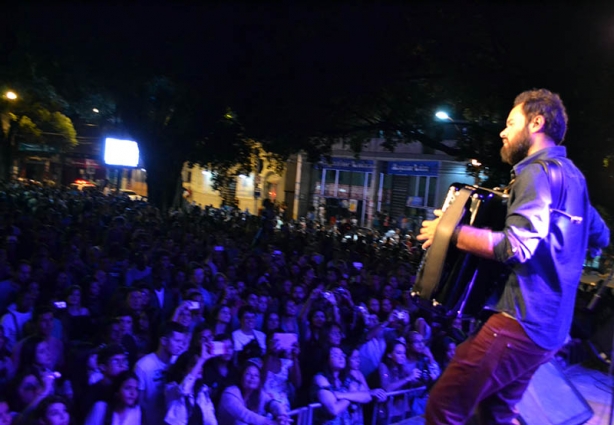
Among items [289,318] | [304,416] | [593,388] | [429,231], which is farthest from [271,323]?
[429,231]

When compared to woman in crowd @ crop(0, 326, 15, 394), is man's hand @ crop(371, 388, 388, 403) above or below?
below

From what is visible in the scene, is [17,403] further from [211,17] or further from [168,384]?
[211,17]

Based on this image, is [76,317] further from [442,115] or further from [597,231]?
[442,115]

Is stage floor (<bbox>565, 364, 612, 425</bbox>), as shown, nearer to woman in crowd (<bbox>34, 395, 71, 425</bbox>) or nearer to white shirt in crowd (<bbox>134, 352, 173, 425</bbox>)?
white shirt in crowd (<bbox>134, 352, 173, 425</bbox>)

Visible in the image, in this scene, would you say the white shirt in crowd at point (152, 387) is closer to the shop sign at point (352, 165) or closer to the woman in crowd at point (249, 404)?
the woman in crowd at point (249, 404)

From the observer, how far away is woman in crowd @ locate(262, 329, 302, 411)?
449cm

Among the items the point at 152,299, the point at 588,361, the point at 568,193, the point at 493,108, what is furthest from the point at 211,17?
the point at 568,193

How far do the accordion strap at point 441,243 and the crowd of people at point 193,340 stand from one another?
248cm

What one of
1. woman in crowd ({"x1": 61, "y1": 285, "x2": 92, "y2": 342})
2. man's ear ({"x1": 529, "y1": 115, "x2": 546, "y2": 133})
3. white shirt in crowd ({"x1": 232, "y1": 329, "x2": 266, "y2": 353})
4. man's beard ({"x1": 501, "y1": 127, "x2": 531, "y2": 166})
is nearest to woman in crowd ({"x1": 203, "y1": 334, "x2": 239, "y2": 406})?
white shirt in crowd ({"x1": 232, "y1": 329, "x2": 266, "y2": 353})

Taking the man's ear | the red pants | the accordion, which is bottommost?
the red pants

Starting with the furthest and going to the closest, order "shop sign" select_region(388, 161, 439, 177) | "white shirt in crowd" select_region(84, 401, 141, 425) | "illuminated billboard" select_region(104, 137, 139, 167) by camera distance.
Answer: "shop sign" select_region(388, 161, 439, 177)
"illuminated billboard" select_region(104, 137, 139, 167)
"white shirt in crowd" select_region(84, 401, 141, 425)

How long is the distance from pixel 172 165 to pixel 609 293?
13096mm

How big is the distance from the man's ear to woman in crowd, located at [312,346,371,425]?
3.24 m

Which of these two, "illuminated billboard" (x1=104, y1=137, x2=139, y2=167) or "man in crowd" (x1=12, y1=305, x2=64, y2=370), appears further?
"illuminated billboard" (x1=104, y1=137, x2=139, y2=167)
